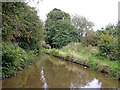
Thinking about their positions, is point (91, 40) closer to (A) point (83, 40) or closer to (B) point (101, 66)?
(A) point (83, 40)

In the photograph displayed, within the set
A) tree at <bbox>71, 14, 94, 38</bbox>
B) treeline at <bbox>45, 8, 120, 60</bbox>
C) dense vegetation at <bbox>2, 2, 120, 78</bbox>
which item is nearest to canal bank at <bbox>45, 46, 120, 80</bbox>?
dense vegetation at <bbox>2, 2, 120, 78</bbox>

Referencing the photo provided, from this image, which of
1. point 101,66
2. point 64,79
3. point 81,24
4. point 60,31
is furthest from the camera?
point 81,24

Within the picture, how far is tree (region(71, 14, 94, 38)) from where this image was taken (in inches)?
607

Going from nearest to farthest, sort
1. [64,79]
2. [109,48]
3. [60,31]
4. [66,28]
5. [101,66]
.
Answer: [64,79], [101,66], [109,48], [60,31], [66,28]

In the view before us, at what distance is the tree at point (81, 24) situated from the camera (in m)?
15.4

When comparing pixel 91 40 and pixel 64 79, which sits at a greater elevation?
pixel 91 40

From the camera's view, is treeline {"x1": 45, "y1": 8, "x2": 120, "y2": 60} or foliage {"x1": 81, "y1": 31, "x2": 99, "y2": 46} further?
treeline {"x1": 45, "y1": 8, "x2": 120, "y2": 60}

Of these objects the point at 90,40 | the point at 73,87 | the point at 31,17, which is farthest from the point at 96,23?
the point at 73,87

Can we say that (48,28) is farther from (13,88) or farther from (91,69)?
(13,88)

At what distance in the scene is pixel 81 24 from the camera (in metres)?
15.6

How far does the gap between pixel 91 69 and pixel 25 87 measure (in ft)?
11.6

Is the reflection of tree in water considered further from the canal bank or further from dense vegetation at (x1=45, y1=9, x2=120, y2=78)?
dense vegetation at (x1=45, y1=9, x2=120, y2=78)

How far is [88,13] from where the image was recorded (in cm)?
1625

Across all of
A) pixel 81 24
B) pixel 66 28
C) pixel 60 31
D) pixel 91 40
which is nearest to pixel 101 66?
pixel 91 40
